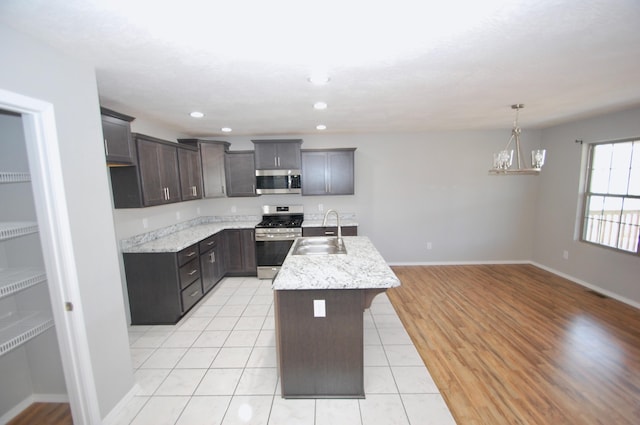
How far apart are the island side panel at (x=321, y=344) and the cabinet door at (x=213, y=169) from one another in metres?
2.97

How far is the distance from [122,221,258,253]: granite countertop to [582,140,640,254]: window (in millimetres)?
5203

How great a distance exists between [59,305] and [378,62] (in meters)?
2.54

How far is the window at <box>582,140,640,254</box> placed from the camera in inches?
132

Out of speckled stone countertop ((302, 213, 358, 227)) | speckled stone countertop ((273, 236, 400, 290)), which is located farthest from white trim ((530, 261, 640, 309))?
speckled stone countertop ((273, 236, 400, 290))

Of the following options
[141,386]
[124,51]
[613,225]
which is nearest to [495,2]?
[124,51]

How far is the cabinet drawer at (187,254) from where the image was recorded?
309cm

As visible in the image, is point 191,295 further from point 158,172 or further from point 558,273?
point 558,273

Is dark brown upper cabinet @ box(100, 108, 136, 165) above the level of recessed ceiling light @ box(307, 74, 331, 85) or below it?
below

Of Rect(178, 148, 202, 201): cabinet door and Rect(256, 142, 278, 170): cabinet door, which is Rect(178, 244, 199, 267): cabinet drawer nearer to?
Rect(178, 148, 202, 201): cabinet door

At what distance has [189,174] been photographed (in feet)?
12.8

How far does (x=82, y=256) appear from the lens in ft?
5.33

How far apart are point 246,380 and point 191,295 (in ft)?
5.15

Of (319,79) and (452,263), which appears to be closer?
(319,79)

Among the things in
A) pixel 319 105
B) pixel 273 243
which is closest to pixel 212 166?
pixel 273 243
